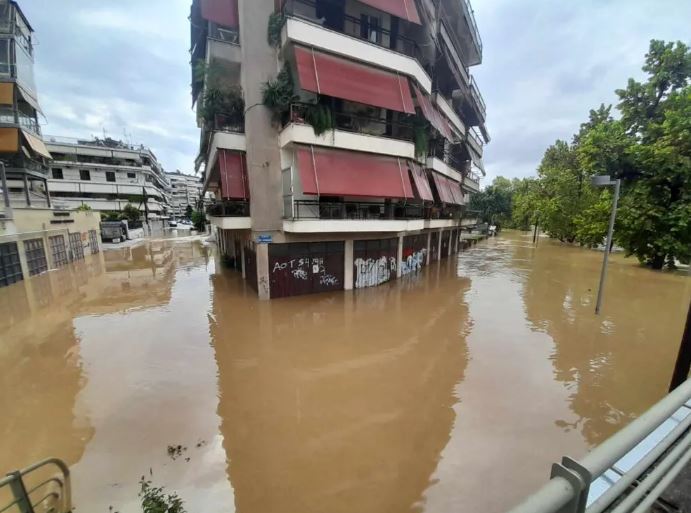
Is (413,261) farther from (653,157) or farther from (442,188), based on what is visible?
(653,157)

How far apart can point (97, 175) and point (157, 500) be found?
60.0m

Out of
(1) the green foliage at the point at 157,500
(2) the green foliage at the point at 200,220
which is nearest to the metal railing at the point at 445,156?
(1) the green foliage at the point at 157,500

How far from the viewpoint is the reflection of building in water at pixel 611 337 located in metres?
6.42

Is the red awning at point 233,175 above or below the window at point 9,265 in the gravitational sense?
above

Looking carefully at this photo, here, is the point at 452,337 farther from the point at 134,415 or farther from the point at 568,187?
the point at 568,187

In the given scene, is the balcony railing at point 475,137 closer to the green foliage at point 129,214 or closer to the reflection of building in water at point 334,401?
the reflection of building in water at point 334,401

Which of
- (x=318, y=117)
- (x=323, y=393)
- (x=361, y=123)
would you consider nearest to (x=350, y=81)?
(x=318, y=117)

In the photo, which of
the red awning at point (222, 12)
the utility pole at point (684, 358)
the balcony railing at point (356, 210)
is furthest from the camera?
the balcony railing at point (356, 210)

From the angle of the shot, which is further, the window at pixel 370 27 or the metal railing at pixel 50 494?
the window at pixel 370 27

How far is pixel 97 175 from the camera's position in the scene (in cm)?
4844

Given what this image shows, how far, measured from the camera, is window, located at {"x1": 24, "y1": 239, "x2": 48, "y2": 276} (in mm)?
18156

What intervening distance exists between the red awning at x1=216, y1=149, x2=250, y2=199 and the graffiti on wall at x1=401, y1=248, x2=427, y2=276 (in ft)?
34.1

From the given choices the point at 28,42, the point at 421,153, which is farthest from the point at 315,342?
the point at 28,42

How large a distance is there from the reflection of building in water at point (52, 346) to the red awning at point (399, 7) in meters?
15.2
